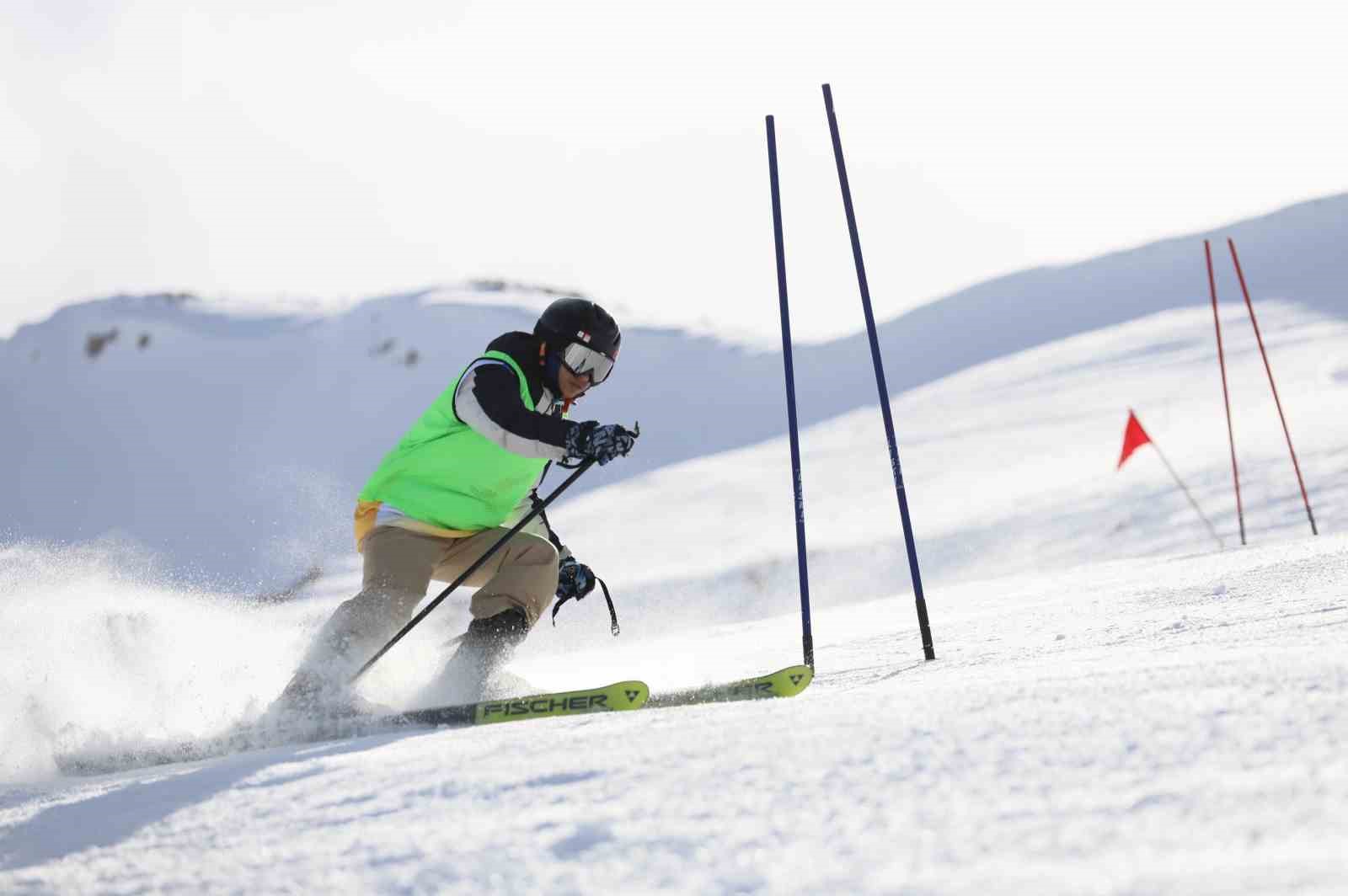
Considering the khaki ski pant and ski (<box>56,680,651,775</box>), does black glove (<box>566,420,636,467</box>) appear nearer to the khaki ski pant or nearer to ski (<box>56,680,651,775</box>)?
the khaki ski pant

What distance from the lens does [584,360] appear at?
4066 millimetres

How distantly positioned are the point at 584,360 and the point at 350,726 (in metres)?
1.49

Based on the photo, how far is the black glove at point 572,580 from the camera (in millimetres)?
4355

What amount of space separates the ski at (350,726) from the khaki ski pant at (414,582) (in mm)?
302

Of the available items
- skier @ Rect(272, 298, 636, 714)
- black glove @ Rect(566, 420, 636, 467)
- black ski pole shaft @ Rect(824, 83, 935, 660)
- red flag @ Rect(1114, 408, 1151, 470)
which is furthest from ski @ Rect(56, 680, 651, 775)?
red flag @ Rect(1114, 408, 1151, 470)

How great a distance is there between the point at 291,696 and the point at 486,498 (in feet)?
3.20

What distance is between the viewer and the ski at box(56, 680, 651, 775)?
10.6ft

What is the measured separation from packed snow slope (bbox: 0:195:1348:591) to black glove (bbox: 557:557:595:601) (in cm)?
1115

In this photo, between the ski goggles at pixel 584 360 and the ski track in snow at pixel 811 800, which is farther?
the ski goggles at pixel 584 360

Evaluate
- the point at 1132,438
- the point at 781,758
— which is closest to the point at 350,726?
the point at 781,758

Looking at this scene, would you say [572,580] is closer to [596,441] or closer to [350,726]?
[596,441]

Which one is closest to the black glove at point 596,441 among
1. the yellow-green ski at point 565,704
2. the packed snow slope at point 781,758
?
the yellow-green ski at point 565,704

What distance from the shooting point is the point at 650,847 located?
5.19 feet

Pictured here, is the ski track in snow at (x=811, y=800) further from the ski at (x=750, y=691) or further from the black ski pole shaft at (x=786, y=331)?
the black ski pole shaft at (x=786, y=331)
